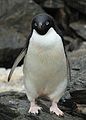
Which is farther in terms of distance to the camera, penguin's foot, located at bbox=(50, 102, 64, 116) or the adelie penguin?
penguin's foot, located at bbox=(50, 102, 64, 116)

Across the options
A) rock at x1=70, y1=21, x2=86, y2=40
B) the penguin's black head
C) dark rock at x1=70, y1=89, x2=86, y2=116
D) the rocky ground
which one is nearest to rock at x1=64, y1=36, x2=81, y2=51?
the rocky ground

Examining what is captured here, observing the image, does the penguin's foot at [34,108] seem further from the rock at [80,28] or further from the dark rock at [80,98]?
the rock at [80,28]

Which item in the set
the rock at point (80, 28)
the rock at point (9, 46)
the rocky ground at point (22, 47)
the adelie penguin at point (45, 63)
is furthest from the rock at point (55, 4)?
the adelie penguin at point (45, 63)

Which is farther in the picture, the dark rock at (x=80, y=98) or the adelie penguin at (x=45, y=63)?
the dark rock at (x=80, y=98)

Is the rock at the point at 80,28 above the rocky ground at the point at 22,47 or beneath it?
beneath

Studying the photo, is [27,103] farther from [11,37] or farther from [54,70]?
[11,37]

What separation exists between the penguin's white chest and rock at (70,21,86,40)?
190 inches

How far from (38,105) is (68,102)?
1.18ft

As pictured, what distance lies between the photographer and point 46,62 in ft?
12.9

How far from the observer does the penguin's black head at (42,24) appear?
12.6ft

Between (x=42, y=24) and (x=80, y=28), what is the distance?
5.34 m

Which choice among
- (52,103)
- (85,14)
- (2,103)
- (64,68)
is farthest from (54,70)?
(85,14)

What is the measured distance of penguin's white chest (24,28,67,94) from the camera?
3.85m

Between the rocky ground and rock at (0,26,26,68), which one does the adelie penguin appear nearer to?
the rocky ground
